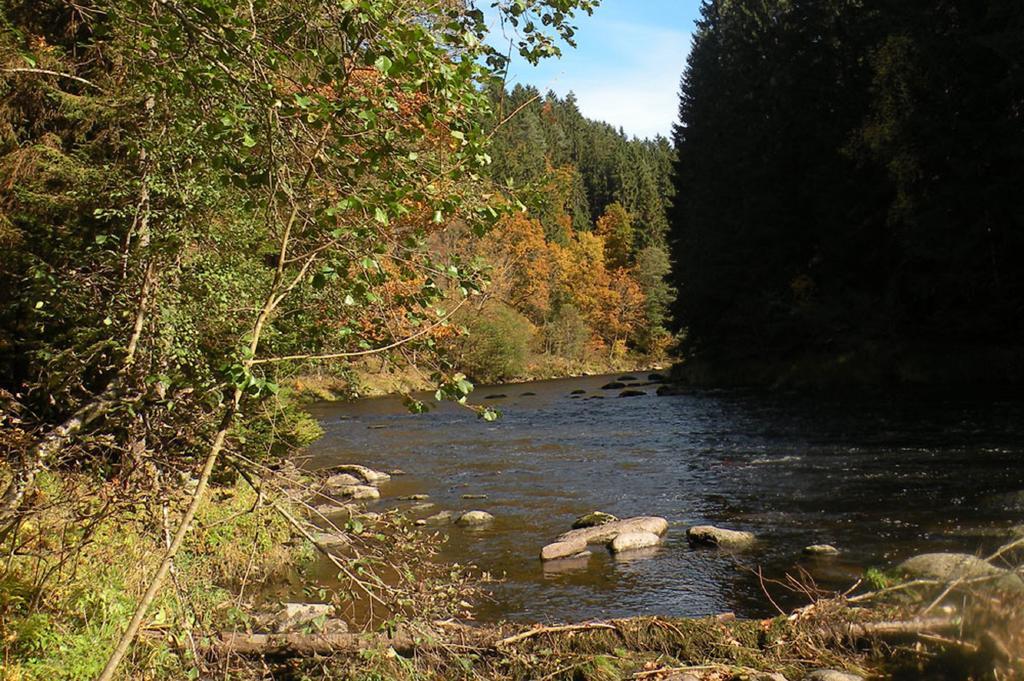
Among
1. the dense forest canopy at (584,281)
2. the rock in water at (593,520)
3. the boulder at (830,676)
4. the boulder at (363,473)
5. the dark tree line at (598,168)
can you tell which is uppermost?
the dark tree line at (598,168)

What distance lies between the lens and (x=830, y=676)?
6.12 m

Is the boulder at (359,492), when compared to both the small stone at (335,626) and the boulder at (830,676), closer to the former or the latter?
the small stone at (335,626)

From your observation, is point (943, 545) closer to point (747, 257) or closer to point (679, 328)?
point (747, 257)

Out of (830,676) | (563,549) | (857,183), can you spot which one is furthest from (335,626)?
(857,183)

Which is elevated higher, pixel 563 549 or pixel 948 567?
pixel 948 567

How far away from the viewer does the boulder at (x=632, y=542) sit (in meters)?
10.9

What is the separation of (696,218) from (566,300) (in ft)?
66.5

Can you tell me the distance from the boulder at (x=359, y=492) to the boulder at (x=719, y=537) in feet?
20.8

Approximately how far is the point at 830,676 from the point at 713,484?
8675 millimetres

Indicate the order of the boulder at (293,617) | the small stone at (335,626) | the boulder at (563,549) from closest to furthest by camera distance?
1. the boulder at (293,617)
2. the small stone at (335,626)
3. the boulder at (563,549)

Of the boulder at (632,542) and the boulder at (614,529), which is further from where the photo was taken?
the boulder at (614,529)

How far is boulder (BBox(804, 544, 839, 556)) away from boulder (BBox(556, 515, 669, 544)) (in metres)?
2.15

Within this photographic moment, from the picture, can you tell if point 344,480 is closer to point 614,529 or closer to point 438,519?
point 438,519

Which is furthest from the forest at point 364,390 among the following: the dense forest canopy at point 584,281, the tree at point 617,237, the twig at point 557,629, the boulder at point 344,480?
the tree at point 617,237
